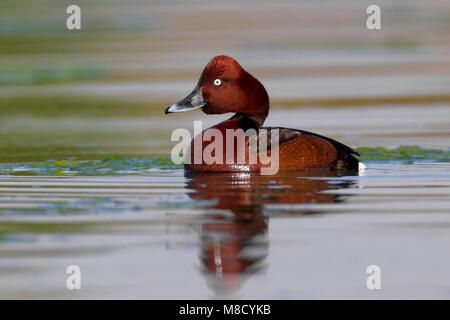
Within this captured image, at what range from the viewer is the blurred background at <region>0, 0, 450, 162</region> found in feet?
42.4

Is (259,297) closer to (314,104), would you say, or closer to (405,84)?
(314,104)

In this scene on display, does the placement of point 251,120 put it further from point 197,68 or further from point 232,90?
point 197,68

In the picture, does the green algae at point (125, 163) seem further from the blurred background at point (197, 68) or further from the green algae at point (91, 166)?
the blurred background at point (197, 68)

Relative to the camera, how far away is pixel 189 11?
78.6 ft

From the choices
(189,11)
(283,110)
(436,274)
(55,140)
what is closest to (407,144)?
(283,110)

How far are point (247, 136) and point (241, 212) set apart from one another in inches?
88.1

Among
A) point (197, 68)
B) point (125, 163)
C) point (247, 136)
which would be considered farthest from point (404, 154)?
Answer: point (197, 68)

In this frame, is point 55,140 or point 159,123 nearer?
point 55,140

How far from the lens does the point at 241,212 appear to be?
25.1 feet

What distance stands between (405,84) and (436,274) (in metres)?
10.4

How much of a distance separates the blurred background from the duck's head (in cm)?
159

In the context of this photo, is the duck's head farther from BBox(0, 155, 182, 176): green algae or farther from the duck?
BBox(0, 155, 182, 176): green algae

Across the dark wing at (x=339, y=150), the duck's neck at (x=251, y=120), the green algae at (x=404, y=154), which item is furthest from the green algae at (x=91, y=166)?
the green algae at (x=404, y=154)

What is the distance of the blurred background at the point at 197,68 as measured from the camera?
12930 millimetres
